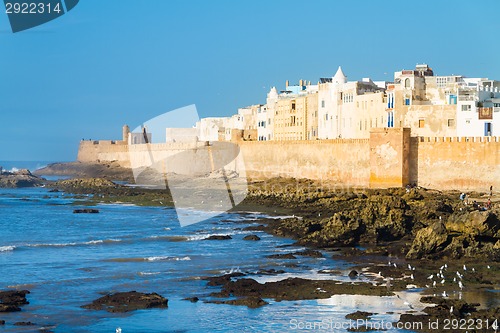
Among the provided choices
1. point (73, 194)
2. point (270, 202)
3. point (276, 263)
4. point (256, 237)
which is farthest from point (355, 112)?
point (276, 263)

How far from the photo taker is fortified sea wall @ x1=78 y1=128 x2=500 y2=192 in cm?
3378

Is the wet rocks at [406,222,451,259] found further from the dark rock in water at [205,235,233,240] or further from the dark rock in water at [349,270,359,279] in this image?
the dark rock in water at [205,235,233,240]

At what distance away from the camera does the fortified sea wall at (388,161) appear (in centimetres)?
3378

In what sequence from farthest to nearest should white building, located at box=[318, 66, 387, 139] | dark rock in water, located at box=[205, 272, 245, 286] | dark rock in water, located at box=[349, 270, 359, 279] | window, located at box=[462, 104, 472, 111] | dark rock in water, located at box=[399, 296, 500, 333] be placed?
white building, located at box=[318, 66, 387, 139] → window, located at box=[462, 104, 472, 111] → dark rock in water, located at box=[349, 270, 359, 279] → dark rock in water, located at box=[205, 272, 245, 286] → dark rock in water, located at box=[399, 296, 500, 333]

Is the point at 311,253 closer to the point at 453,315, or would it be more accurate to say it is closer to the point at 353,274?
the point at 353,274

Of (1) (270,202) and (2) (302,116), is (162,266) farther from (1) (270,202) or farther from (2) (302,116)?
(2) (302,116)

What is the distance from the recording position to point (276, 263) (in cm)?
1839

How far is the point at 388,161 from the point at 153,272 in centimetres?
2011

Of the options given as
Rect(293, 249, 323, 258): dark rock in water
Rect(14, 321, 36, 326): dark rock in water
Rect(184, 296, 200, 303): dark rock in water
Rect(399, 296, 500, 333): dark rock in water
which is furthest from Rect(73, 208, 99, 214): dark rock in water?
Rect(399, 296, 500, 333): dark rock in water

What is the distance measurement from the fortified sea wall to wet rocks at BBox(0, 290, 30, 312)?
23.1 meters

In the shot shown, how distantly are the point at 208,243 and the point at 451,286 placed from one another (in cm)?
930

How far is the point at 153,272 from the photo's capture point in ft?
57.8

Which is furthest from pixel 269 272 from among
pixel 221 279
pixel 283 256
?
pixel 283 256

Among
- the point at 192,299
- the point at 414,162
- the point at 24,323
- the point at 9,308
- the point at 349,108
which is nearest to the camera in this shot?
the point at 24,323
